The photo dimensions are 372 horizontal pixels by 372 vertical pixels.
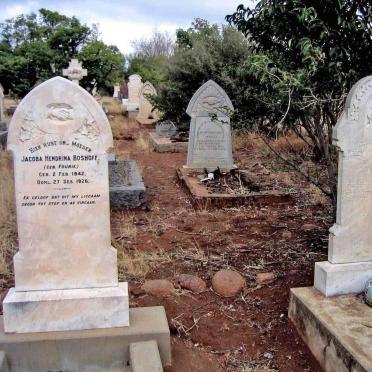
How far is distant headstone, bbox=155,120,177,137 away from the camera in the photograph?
51.0 feet

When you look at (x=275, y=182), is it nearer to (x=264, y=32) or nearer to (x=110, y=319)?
(x=264, y=32)

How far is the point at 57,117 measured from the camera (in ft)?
10.3

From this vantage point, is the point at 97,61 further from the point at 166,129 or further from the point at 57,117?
the point at 57,117

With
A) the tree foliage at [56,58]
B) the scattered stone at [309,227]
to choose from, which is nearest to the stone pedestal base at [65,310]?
the scattered stone at [309,227]

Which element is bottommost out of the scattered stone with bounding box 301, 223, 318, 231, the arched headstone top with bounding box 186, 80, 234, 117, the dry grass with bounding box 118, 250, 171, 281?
the dry grass with bounding box 118, 250, 171, 281

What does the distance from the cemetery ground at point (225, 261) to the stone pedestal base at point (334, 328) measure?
132 mm

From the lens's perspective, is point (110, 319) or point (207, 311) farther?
point (207, 311)

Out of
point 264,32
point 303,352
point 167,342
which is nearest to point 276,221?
point 264,32

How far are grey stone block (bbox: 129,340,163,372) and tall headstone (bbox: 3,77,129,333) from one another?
0.83 feet

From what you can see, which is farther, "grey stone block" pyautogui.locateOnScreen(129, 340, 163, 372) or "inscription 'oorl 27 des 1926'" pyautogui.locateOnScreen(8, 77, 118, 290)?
"inscription 'oorl 27 des 1926'" pyautogui.locateOnScreen(8, 77, 118, 290)

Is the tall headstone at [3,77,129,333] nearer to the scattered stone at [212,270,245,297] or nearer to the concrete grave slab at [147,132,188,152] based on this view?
the scattered stone at [212,270,245,297]

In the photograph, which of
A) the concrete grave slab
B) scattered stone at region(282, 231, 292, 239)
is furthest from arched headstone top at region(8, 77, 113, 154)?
the concrete grave slab

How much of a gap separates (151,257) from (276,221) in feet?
6.89

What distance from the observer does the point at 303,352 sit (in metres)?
3.53
